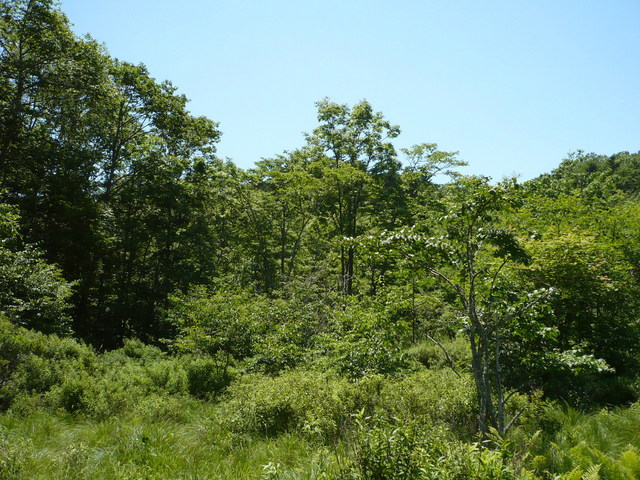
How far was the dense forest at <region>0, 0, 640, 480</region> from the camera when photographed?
433 cm

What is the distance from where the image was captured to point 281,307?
1141cm

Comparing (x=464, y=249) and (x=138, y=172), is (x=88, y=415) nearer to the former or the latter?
(x=464, y=249)

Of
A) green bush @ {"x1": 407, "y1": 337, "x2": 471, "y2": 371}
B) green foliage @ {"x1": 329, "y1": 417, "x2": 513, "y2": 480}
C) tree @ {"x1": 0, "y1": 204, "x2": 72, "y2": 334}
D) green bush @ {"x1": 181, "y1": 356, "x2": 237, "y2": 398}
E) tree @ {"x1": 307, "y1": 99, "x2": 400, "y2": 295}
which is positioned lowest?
green bush @ {"x1": 181, "y1": 356, "x2": 237, "y2": 398}

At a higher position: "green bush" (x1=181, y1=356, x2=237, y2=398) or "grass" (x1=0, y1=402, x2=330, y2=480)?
"grass" (x1=0, y1=402, x2=330, y2=480)

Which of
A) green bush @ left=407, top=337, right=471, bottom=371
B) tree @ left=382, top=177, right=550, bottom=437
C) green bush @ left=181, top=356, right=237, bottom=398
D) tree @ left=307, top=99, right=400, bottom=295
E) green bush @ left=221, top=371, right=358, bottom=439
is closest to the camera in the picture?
tree @ left=382, top=177, right=550, bottom=437

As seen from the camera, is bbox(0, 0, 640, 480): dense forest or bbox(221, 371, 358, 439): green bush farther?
bbox(221, 371, 358, 439): green bush

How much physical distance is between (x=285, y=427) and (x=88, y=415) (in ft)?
11.6

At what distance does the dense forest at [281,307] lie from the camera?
4.33 m

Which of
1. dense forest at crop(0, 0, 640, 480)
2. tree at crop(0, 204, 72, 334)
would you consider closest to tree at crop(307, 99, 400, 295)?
dense forest at crop(0, 0, 640, 480)

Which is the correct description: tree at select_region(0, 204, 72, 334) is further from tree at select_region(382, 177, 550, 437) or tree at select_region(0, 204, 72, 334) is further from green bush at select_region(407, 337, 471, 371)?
green bush at select_region(407, 337, 471, 371)

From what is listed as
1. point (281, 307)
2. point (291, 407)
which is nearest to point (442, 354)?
point (281, 307)

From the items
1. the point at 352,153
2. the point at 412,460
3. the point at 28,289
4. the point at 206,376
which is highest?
the point at 352,153

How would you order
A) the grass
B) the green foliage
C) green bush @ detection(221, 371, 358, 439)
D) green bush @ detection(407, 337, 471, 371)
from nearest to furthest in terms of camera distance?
1. the green foliage
2. the grass
3. green bush @ detection(221, 371, 358, 439)
4. green bush @ detection(407, 337, 471, 371)

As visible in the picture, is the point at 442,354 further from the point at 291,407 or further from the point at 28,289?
the point at 28,289
